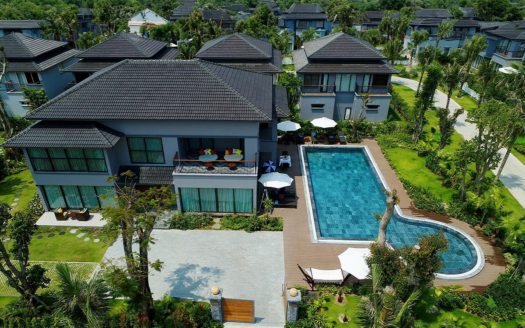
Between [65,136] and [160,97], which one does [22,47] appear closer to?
[65,136]

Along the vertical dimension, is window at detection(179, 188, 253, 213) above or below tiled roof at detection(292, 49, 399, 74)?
below

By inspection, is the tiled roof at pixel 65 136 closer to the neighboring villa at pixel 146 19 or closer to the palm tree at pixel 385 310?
the palm tree at pixel 385 310

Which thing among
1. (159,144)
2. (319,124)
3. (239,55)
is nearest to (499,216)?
(319,124)

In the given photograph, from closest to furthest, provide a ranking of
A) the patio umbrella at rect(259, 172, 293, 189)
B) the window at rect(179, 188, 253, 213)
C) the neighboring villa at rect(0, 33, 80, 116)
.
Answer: the window at rect(179, 188, 253, 213)
the patio umbrella at rect(259, 172, 293, 189)
the neighboring villa at rect(0, 33, 80, 116)

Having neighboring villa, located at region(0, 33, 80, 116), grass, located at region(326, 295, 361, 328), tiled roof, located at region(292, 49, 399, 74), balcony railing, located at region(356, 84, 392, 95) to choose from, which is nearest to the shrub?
grass, located at region(326, 295, 361, 328)

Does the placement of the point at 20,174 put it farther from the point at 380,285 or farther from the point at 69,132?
the point at 380,285

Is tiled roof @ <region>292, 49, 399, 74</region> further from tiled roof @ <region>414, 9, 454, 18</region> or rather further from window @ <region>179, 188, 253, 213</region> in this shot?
tiled roof @ <region>414, 9, 454, 18</region>
